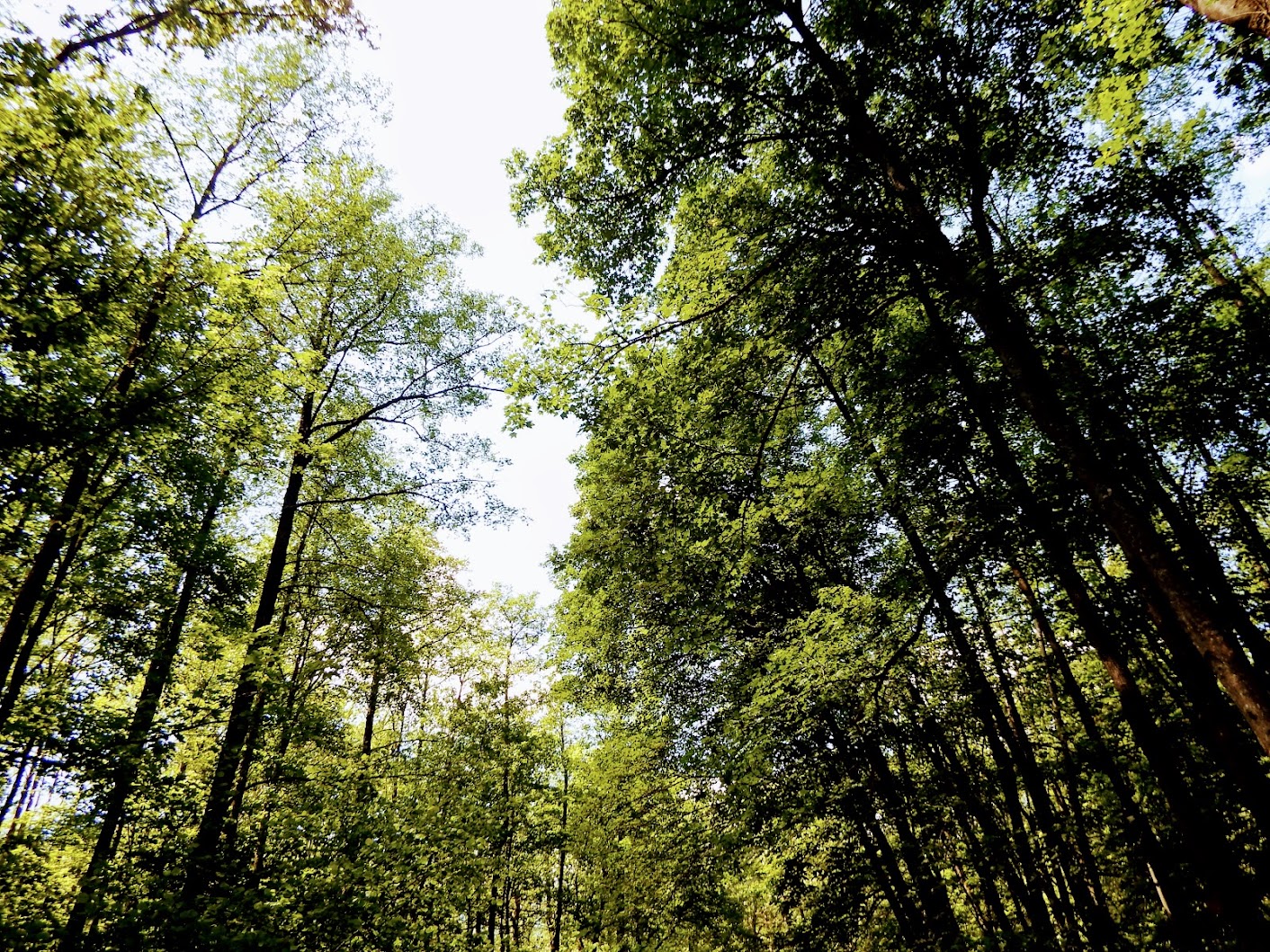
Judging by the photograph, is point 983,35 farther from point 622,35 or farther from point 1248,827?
point 1248,827

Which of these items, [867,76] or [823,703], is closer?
[867,76]

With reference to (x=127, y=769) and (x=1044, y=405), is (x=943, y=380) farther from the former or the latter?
(x=127, y=769)

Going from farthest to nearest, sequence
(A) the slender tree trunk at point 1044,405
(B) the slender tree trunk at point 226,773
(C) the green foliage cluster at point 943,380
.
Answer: (B) the slender tree trunk at point 226,773, (C) the green foliage cluster at point 943,380, (A) the slender tree trunk at point 1044,405

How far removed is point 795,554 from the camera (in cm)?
1116

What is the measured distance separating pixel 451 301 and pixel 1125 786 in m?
14.6

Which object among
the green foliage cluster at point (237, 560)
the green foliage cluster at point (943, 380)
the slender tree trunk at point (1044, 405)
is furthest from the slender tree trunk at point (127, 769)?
the slender tree trunk at point (1044, 405)

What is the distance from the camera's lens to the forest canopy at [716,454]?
4.99m

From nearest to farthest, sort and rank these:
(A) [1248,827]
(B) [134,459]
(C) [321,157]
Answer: (B) [134,459]
(A) [1248,827]
(C) [321,157]

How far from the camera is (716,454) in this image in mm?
7152

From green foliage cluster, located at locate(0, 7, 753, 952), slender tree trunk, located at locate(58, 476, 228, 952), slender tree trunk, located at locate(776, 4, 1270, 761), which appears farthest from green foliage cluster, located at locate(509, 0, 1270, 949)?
slender tree trunk, located at locate(58, 476, 228, 952)

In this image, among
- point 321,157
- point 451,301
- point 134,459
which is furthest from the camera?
point 451,301

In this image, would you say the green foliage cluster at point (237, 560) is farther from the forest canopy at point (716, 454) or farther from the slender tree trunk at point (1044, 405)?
the slender tree trunk at point (1044, 405)

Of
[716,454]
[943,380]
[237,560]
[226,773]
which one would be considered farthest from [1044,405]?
[237,560]

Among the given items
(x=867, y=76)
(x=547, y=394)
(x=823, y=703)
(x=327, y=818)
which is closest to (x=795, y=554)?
(x=823, y=703)
